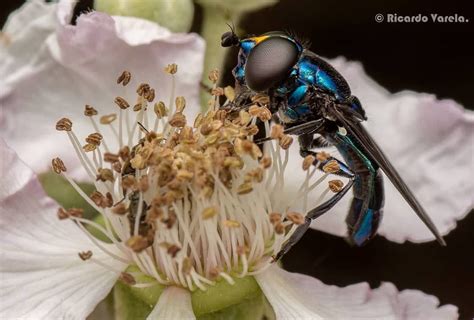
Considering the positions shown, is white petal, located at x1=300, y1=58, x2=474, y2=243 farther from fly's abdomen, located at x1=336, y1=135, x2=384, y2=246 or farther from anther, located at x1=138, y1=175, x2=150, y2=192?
anther, located at x1=138, y1=175, x2=150, y2=192

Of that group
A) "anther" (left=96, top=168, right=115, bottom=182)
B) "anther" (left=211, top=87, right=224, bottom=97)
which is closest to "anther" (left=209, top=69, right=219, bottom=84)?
"anther" (left=211, top=87, right=224, bottom=97)

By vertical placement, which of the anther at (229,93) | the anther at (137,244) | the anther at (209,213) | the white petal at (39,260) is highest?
the anther at (229,93)

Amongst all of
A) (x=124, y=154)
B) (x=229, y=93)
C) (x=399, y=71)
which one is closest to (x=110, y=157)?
(x=124, y=154)

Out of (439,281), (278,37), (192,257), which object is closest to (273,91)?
(278,37)

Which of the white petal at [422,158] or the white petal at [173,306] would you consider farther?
the white petal at [422,158]

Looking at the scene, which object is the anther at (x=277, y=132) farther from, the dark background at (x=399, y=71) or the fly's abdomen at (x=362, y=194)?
the dark background at (x=399, y=71)

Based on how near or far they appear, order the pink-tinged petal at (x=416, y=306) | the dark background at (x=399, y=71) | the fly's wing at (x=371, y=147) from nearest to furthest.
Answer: the fly's wing at (x=371, y=147) → the pink-tinged petal at (x=416, y=306) → the dark background at (x=399, y=71)

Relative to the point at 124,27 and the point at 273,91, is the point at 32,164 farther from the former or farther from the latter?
the point at 273,91

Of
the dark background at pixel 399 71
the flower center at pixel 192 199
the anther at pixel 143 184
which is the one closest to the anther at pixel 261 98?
the flower center at pixel 192 199
